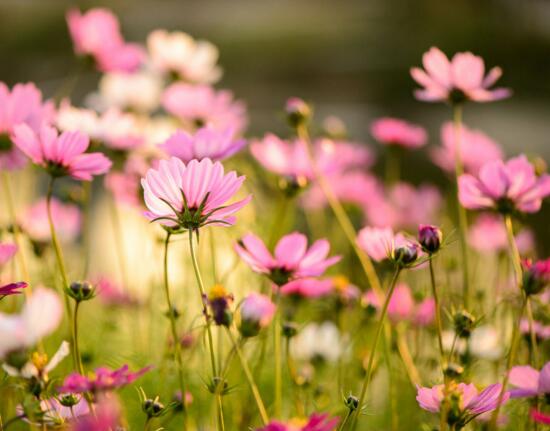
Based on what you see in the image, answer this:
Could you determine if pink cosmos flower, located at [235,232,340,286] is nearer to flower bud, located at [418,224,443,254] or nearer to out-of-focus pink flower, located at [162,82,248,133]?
flower bud, located at [418,224,443,254]

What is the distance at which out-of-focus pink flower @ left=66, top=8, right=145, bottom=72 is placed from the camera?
889mm

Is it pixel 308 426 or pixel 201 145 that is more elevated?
pixel 201 145

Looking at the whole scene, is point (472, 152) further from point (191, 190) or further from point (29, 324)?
point (29, 324)

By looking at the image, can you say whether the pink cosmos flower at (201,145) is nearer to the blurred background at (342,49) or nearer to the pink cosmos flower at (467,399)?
the pink cosmos flower at (467,399)

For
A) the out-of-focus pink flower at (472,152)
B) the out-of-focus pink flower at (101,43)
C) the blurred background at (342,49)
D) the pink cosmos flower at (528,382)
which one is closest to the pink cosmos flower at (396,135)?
the out-of-focus pink flower at (472,152)

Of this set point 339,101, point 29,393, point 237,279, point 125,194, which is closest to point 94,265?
point 237,279

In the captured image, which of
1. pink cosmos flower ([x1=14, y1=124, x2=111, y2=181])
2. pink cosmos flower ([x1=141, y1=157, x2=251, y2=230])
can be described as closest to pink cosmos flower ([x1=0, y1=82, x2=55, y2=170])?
pink cosmos flower ([x1=14, y1=124, x2=111, y2=181])

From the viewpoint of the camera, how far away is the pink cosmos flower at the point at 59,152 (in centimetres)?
54

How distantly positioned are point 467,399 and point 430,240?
Answer: 0.31ft

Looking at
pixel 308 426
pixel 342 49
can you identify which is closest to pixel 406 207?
pixel 308 426

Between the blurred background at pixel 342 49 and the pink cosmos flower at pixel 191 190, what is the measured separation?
180 cm

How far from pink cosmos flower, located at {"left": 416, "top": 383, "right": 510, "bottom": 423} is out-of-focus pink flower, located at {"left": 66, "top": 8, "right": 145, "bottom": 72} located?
1.82ft

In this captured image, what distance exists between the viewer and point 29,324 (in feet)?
1.38

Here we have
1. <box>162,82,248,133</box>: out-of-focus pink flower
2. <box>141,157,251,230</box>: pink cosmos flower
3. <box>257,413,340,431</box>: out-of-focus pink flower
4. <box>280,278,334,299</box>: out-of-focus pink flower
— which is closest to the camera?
<box>257,413,340,431</box>: out-of-focus pink flower
